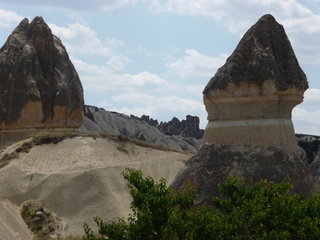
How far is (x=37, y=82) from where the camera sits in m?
25.4

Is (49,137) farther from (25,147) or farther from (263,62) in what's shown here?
(263,62)

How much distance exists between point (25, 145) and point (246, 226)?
51.7ft

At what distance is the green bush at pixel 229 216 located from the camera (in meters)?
7.59

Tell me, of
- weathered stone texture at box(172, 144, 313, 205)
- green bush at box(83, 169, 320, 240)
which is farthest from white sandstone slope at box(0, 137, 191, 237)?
green bush at box(83, 169, 320, 240)

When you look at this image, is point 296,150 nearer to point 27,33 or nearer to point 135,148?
point 135,148

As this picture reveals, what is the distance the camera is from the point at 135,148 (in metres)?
24.9

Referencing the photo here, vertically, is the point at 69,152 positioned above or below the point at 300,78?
below

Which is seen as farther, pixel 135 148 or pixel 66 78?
pixel 66 78

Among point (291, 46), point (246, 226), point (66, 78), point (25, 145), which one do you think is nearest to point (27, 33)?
point (66, 78)

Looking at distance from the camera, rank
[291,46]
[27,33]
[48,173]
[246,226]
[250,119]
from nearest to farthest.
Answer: [246,226] < [250,119] < [291,46] < [48,173] < [27,33]

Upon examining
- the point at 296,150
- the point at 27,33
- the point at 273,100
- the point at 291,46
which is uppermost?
the point at 27,33

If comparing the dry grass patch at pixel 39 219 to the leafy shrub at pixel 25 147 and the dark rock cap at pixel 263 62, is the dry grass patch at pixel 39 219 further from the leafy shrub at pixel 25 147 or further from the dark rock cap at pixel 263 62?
the dark rock cap at pixel 263 62

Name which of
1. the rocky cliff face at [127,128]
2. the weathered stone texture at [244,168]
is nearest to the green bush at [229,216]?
the weathered stone texture at [244,168]

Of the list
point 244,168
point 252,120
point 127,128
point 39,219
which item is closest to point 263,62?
point 252,120
